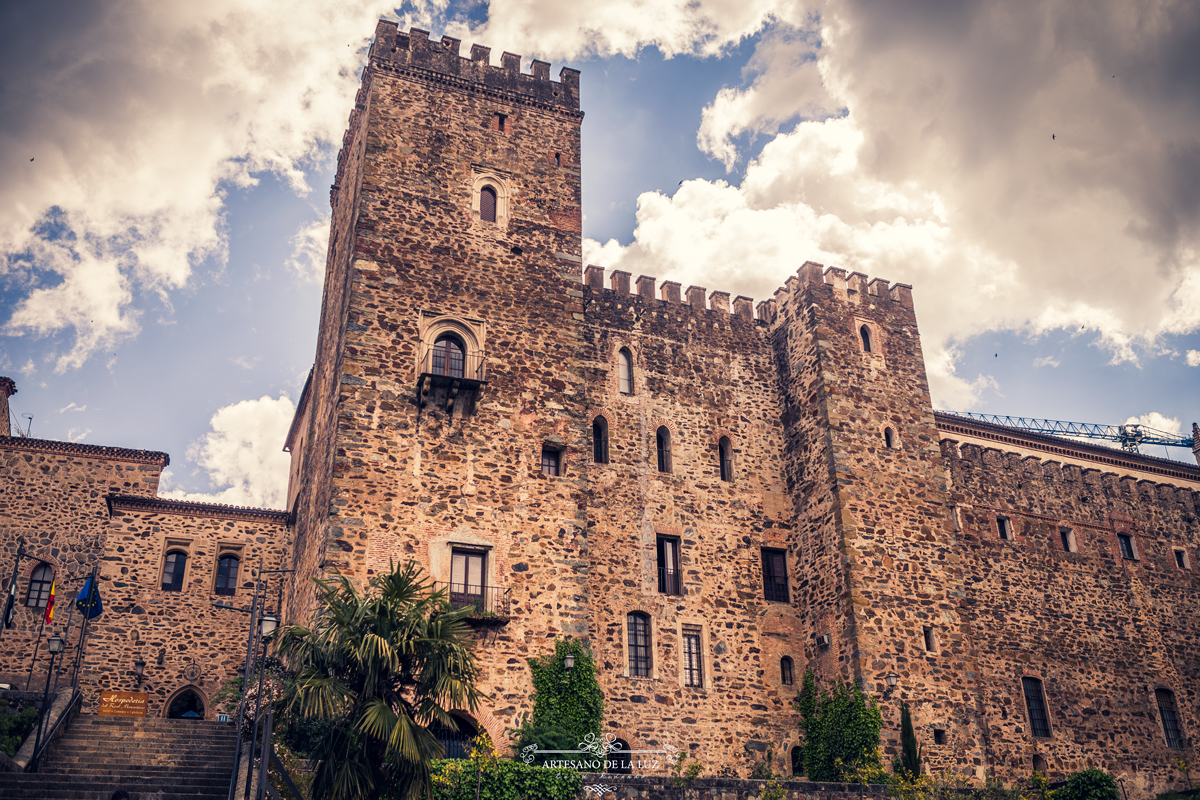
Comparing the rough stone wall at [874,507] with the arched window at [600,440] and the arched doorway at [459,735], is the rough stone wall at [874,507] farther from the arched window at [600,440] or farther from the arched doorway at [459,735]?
the arched doorway at [459,735]

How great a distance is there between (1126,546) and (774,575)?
13.2m

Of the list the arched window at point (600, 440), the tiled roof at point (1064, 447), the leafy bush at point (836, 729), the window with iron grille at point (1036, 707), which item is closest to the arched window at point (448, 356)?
the arched window at point (600, 440)

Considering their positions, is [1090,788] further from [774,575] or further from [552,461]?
[552,461]

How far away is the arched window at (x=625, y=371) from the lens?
2562 cm

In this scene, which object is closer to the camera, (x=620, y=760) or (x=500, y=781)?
(x=500, y=781)

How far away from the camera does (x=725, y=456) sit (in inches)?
1034

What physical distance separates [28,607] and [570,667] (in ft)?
52.7

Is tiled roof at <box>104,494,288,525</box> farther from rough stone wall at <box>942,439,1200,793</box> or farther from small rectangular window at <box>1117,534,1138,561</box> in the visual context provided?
small rectangular window at <box>1117,534,1138,561</box>

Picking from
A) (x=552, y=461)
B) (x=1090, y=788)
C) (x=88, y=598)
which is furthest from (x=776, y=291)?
(x=88, y=598)

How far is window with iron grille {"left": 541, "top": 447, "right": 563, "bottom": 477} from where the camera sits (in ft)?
71.1

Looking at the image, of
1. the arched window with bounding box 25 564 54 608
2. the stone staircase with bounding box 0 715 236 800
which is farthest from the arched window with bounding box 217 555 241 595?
the stone staircase with bounding box 0 715 236 800

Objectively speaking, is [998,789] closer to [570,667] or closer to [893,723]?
[893,723]

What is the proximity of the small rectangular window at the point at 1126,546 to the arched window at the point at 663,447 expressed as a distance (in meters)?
15.6

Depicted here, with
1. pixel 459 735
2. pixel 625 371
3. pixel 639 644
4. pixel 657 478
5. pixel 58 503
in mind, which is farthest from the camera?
pixel 58 503
